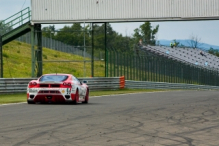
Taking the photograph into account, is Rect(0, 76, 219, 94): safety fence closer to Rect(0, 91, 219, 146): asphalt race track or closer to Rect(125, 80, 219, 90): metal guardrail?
Rect(125, 80, 219, 90): metal guardrail

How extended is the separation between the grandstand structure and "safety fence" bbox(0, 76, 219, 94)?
1466cm

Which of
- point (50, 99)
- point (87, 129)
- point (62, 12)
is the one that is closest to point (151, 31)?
point (62, 12)

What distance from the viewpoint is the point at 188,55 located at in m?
79.8

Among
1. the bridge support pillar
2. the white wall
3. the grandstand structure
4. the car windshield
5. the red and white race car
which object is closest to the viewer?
the red and white race car

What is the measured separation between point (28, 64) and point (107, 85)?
781 inches

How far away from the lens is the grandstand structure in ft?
237

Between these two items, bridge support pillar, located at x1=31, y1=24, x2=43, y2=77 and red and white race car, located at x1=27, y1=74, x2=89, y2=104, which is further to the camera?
bridge support pillar, located at x1=31, y1=24, x2=43, y2=77

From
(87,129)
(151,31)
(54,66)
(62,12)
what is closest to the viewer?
(87,129)

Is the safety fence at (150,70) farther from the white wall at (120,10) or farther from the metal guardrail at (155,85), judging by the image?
the white wall at (120,10)

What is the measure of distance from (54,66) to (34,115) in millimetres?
38444

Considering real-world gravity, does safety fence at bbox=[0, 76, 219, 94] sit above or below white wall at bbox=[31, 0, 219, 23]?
below

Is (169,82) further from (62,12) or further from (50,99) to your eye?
(50,99)

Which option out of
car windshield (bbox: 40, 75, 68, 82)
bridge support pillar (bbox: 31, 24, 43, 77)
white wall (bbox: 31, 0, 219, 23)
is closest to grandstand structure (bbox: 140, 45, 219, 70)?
white wall (bbox: 31, 0, 219, 23)

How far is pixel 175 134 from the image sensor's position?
11.1 m
